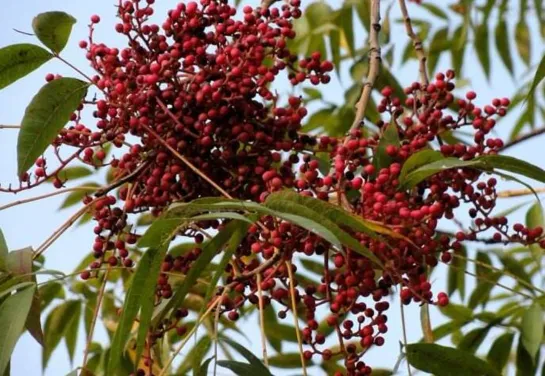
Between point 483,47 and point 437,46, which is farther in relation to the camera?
point 437,46

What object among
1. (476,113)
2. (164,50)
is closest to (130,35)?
(164,50)

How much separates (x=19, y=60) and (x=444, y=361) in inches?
22.8

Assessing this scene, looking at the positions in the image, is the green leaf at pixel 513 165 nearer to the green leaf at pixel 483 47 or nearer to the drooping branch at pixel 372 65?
the drooping branch at pixel 372 65

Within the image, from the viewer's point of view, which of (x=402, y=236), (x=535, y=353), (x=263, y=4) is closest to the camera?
(x=402, y=236)

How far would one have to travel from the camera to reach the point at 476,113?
1.31 m

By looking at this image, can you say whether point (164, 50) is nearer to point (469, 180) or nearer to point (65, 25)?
point (65, 25)

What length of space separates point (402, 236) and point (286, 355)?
66 cm

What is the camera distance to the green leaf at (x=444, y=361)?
1188mm

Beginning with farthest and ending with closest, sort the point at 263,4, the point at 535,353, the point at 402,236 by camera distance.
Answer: the point at 535,353
the point at 263,4
the point at 402,236

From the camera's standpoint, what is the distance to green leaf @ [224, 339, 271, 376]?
3.65ft

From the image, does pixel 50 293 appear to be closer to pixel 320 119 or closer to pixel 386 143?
pixel 320 119

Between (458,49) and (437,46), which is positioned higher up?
(437,46)

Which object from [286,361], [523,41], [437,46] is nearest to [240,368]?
[286,361]

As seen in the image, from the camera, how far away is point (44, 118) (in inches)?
47.0
